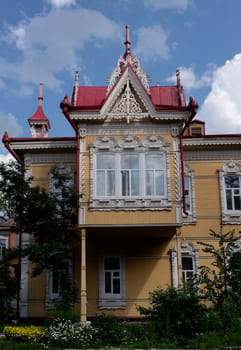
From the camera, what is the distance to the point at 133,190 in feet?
51.9

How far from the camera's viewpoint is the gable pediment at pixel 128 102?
16141 millimetres

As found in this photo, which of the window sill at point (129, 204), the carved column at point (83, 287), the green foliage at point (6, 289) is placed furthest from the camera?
the green foliage at point (6, 289)

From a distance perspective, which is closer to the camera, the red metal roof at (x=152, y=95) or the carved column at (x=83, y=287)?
the carved column at (x=83, y=287)

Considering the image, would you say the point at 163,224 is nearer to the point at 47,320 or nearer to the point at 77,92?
the point at 47,320

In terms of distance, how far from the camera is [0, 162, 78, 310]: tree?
14.9 metres

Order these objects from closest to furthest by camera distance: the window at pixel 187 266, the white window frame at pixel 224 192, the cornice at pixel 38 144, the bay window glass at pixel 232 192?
1. the window at pixel 187 266
2. the white window frame at pixel 224 192
3. the cornice at pixel 38 144
4. the bay window glass at pixel 232 192

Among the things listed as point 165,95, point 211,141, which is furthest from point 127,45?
point 211,141

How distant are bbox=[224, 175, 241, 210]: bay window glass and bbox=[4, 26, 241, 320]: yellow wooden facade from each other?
14 cm

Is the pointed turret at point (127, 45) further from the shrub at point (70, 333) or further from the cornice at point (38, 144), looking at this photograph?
the shrub at point (70, 333)

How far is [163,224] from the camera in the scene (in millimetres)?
15273

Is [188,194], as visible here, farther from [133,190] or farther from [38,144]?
[38,144]

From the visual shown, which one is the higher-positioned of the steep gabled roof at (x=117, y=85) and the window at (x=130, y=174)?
the steep gabled roof at (x=117, y=85)

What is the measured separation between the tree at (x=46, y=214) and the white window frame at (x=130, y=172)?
38.1 inches

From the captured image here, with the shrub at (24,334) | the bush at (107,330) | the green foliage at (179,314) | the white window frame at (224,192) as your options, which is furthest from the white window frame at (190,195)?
the shrub at (24,334)
